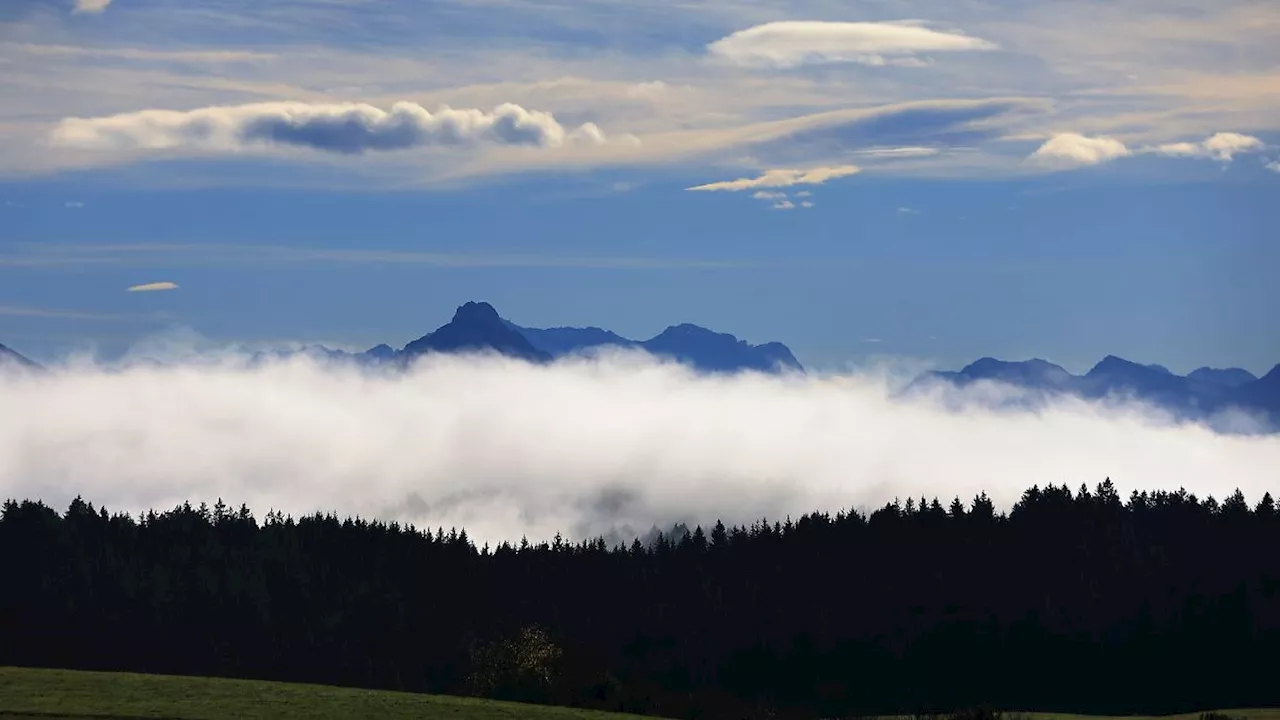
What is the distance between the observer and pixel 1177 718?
10875 centimetres

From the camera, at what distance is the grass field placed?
92.9 meters

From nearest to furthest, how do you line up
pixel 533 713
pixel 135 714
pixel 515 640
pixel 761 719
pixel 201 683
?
pixel 135 714 < pixel 533 713 < pixel 201 683 < pixel 515 640 < pixel 761 719

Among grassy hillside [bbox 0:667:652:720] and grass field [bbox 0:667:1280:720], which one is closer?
grass field [bbox 0:667:1280:720]

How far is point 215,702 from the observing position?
98.5 metres

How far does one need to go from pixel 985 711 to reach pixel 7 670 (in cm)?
6891

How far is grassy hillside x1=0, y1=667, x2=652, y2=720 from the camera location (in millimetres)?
93125

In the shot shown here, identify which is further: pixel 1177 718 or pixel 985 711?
pixel 1177 718

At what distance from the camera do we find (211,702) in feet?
323

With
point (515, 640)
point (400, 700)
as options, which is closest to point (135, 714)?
point (400, 700)

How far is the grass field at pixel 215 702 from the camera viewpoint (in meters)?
92.9

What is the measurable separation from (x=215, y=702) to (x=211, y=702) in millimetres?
249

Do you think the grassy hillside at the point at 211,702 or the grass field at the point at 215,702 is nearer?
the grass field at the point at 215,702

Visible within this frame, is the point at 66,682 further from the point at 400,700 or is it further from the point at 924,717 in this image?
the point at 924,717

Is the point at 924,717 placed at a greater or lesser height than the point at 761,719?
greater
